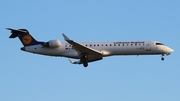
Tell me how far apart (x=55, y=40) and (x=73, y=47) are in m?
3.04

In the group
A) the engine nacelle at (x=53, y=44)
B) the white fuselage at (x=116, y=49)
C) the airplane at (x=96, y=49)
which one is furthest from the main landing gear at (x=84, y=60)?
the engine nacelle at (x=53, y=44)

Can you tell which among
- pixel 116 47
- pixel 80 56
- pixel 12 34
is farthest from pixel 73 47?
pixel 12 34

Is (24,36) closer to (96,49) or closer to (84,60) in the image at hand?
(84,60)

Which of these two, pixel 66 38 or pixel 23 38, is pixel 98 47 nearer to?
pixel 66 38

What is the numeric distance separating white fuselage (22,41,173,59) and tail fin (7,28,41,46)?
1.67 m

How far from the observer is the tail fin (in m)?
48.7

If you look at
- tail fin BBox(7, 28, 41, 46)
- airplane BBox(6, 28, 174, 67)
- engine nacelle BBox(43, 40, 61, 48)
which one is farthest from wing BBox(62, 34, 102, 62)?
tail fin BBox(7, 28, 41, 46)

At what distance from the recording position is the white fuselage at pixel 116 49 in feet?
151

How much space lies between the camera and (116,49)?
150 feet

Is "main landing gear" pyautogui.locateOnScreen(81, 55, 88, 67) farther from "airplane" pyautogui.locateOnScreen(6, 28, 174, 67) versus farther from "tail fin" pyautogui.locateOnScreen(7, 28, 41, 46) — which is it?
"tail fin" pyautogui.locateOnScreen(7, 28, 41, 46)

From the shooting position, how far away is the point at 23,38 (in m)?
49.2

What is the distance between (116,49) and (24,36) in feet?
34.9

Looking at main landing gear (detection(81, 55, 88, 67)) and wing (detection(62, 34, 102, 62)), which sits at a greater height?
wing (detection(62, 34, 102, 62))

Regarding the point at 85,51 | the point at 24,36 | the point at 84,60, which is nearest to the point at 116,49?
the point at 85,51
